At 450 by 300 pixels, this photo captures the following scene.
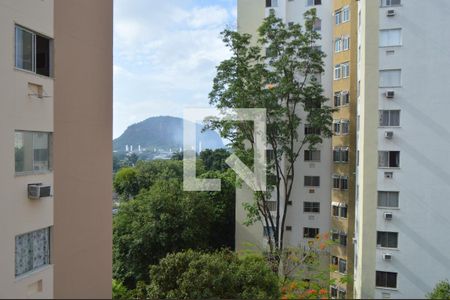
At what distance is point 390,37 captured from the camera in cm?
554

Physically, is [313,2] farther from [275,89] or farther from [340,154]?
[340,154]

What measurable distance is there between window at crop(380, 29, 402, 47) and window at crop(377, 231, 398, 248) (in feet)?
9.79

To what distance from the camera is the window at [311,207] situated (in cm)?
732

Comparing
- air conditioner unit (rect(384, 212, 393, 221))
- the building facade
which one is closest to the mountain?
the building facade

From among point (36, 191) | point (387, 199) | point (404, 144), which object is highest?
point (404, 144)

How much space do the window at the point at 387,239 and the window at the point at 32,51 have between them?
529 cm

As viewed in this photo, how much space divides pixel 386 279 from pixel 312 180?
7.69 feet

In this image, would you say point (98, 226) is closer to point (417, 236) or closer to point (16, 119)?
point (16, 119)

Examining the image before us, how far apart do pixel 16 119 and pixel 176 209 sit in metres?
4.79

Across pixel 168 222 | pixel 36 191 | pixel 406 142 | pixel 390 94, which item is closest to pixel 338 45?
pixel 390 94

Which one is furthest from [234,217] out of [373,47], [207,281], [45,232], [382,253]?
[45,232]

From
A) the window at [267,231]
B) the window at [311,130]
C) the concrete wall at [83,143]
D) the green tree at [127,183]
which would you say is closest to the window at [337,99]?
the window at [311,130]

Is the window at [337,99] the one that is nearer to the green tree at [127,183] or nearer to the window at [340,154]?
the window at [340,154]

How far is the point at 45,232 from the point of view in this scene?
3.46m
